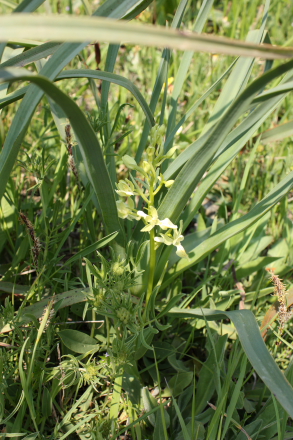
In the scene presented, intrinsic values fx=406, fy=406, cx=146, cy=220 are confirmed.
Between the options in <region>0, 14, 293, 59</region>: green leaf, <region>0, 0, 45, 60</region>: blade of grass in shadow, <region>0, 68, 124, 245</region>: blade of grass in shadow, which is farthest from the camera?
<region>0, 0, 45, 60</region>: blade of grass in shadow

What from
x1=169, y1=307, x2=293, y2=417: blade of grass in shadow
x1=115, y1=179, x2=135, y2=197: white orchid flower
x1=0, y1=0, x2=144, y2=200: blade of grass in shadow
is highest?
x1=0, y1=0, x2=144, y2=200: blade of grass in shadow

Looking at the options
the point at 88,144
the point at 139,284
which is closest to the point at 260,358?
the point at 139,284

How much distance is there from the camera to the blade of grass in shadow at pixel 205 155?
900 mm

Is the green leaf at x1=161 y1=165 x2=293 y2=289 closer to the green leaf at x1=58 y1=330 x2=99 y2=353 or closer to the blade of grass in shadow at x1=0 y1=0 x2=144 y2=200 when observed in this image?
the green leaf at x1=58 y1=330 x2=99 y2=353

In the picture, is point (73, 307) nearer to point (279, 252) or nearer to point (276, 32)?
point (279, 252)

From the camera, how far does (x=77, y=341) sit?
1.30 metres

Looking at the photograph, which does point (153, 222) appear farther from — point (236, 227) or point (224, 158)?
point (224, 158)

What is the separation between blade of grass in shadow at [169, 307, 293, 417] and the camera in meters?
0.92

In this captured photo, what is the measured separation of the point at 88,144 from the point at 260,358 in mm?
682

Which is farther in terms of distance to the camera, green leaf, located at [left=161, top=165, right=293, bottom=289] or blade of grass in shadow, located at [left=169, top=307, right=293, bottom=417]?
green leaf, located at [left=161, top=165, right=293, bottom=289]

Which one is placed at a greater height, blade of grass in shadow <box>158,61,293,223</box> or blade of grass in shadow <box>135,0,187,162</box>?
blade of grass in shadow <box>135,0,187,162</box>

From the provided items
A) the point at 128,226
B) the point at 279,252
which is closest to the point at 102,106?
the point at 128,226

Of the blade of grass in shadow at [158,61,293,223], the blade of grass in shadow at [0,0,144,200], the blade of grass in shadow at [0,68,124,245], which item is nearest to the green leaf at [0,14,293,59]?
the blade of grass in shadow at [0,68,124,245]

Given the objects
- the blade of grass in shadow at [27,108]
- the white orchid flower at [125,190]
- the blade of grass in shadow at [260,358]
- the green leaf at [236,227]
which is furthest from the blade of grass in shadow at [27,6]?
the blade of grass in shadow at [260,358]
